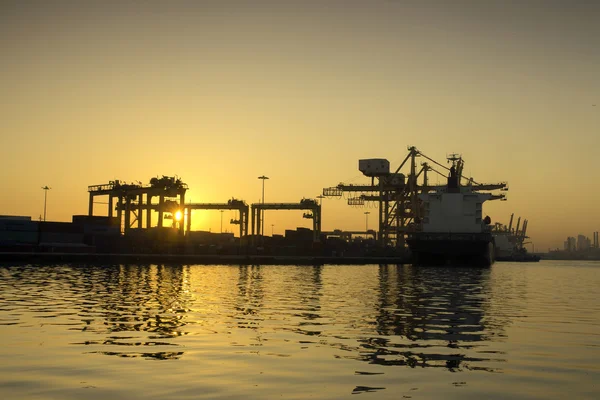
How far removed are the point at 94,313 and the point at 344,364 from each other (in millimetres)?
13265

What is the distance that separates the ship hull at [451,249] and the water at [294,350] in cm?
5184

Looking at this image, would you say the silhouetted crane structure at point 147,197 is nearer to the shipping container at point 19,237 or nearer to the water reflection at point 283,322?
the shipping container at point 19,237

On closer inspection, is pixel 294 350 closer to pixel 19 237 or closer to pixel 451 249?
pixel 451 249

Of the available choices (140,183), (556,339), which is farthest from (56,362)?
(140,183)

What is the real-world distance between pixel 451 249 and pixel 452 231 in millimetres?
6793

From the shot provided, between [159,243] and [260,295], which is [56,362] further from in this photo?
[159,243]

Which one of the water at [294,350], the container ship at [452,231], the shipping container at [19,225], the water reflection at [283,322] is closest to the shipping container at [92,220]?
the shipping container at [19,225]

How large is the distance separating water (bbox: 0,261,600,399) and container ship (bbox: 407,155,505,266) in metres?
52.1

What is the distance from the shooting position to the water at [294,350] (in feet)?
36.7

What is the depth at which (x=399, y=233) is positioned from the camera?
132 metres

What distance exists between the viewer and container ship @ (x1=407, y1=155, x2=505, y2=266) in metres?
80.4

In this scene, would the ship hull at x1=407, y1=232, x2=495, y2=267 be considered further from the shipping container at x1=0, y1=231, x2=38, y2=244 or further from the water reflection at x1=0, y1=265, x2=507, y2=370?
the shipping container at x1=0, y1=231, x2=38, y2=244

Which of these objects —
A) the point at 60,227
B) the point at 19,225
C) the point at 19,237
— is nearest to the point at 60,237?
the point at 60,227

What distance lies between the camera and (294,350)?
50.9 ft
